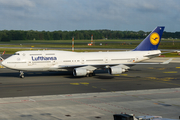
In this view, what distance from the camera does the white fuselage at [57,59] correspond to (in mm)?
42562

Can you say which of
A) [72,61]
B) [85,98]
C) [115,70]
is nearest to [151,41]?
[115,70]

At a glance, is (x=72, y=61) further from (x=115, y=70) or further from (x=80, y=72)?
(x=115, y=70)

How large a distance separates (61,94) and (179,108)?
44.8 feet

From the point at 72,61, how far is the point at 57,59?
273 cm

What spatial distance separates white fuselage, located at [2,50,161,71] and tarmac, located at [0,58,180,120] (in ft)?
8.93

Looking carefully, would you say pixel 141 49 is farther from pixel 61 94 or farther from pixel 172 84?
pixel 61 94

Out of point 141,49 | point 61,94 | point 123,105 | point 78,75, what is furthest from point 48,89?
point 141,49

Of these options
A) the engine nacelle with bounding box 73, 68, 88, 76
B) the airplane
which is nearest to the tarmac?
the engine nacelle with bounding box 73, 68, 88, 76

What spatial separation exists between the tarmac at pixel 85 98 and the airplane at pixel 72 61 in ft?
7.35

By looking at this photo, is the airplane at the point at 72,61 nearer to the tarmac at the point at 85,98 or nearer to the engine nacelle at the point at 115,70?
the engine nacelle at the point at 115,70

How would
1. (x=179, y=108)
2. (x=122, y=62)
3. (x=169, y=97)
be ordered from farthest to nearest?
(x=122, y=62) → (x=169, y=97) → (x=179, y=108)

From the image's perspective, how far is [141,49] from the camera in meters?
51.9

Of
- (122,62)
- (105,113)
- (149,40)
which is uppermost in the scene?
(149,40)

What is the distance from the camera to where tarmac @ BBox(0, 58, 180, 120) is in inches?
887
